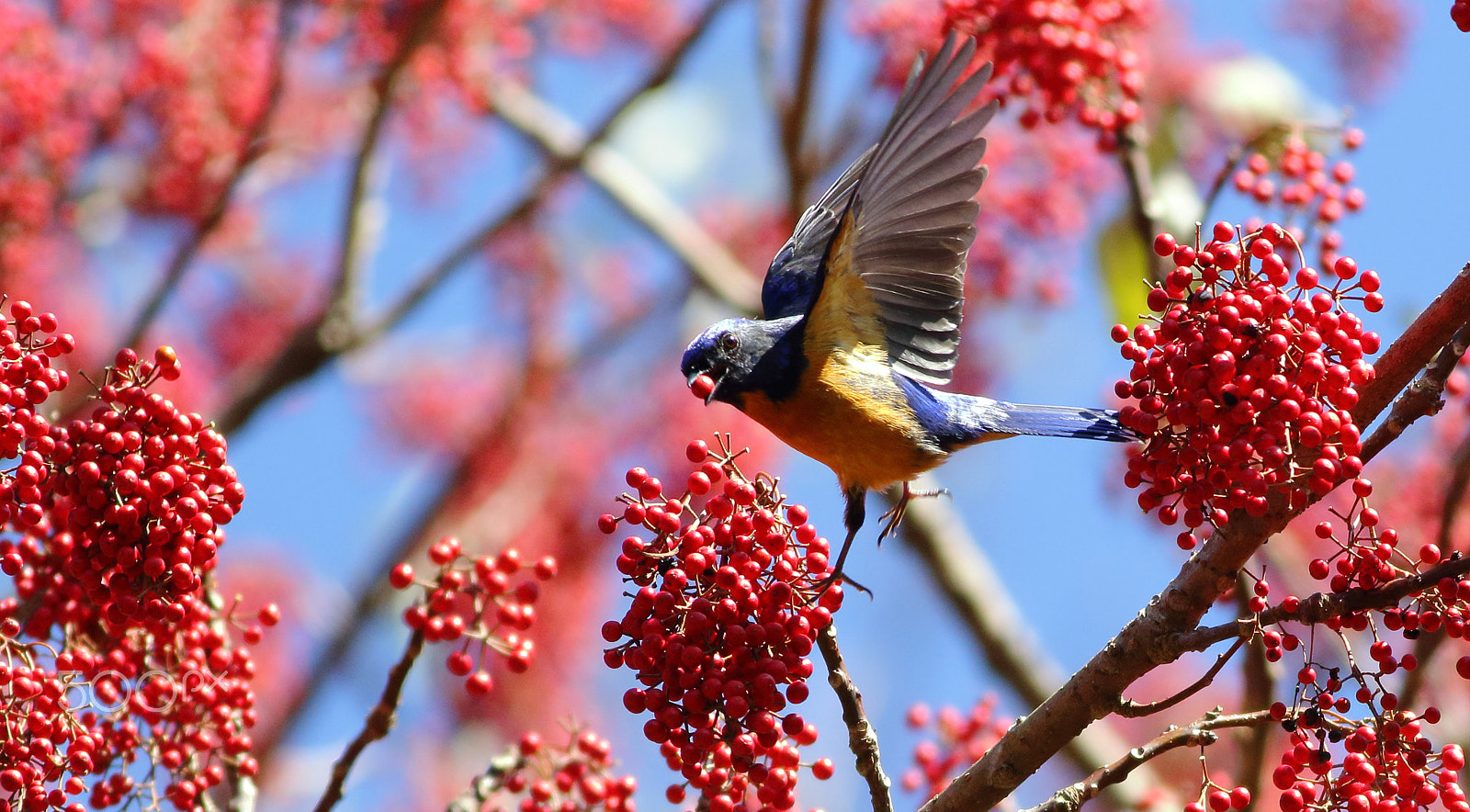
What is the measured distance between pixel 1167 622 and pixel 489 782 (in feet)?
4.78

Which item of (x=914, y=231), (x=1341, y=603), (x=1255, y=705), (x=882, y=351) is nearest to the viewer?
(x=1341, y=603)

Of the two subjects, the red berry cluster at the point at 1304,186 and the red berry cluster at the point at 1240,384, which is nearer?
the red berry cluster at the point at 1240,384

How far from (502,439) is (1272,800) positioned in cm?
448

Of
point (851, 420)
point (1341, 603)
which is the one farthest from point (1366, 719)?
point (851, 420)

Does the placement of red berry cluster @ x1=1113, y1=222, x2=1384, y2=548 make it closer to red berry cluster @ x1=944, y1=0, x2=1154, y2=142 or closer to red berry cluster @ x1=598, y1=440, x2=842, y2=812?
red berry cluster @ x1=598, y1=440, x2=842, y2=812

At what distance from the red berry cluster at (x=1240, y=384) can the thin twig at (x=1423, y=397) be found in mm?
74

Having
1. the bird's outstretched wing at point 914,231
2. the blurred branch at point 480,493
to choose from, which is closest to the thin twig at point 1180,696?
the bird's outstretched wing at point 914,231

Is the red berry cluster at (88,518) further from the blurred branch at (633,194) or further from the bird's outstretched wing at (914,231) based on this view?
the blurred branch at (633,194)

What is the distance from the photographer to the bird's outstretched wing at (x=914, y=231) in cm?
305

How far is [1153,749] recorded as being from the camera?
2.04 metres

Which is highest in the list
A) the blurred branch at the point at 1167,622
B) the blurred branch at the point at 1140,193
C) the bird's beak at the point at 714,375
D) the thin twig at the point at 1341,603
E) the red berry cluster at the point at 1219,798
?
the blurred branch at the point at 1140,193

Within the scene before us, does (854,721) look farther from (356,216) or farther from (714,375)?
(356,216)

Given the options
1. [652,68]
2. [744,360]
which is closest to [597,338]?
[652,68]

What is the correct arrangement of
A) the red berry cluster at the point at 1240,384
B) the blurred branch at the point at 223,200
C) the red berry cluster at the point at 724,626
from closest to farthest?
the red berry cluster at the point at 1240,384, the red berry cluster at the point at 724,626, the blurred branch at the point at 223,200
